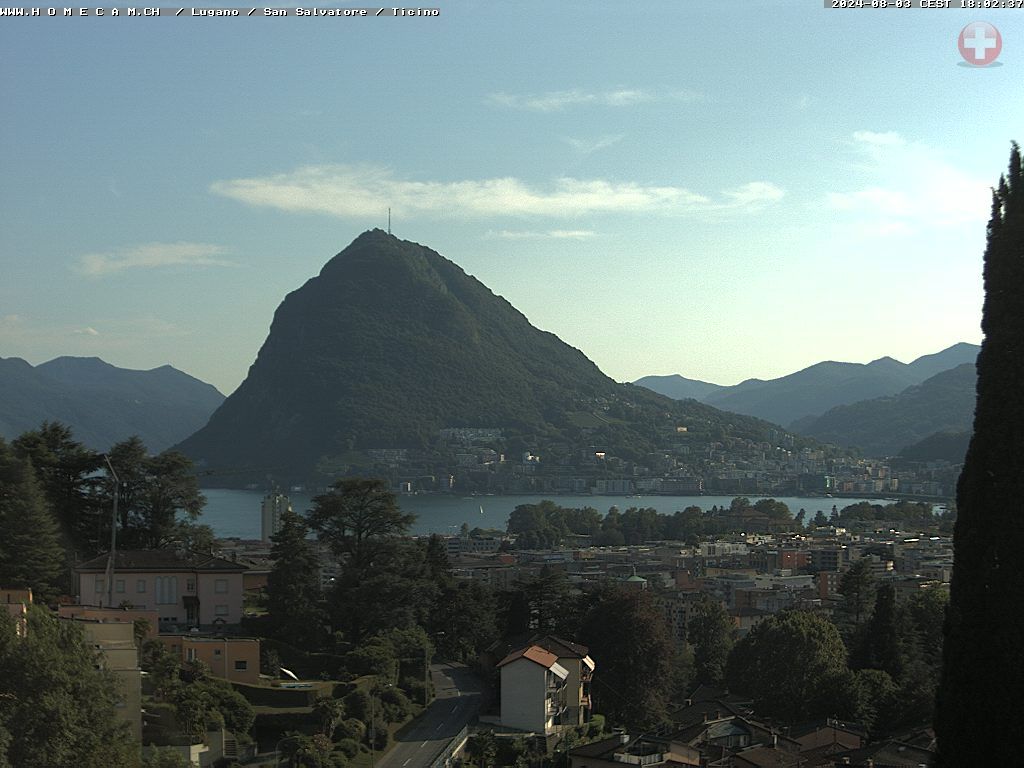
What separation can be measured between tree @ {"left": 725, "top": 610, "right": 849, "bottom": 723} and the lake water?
4525 cm

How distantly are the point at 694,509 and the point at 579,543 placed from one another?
353 inches

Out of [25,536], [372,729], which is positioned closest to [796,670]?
[372,729]

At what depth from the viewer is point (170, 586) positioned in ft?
48.3

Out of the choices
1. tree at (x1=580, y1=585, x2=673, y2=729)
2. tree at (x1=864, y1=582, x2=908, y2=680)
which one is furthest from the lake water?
tree at (x1=580, y1=585, x2=673, y2=729)

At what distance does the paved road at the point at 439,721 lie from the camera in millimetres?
Answer: 11891

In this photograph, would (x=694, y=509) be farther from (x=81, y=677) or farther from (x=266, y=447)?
(x=81, y=677)

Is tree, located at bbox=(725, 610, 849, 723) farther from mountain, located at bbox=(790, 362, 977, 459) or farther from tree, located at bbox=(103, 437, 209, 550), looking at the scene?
mountain, located at bbox=(790, 362, 977, 459)

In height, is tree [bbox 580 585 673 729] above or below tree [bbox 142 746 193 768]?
below

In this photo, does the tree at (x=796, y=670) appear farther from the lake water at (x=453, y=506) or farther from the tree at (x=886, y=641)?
→ the lake water at (x=453, y=506)

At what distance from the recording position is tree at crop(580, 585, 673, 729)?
15148 millimetres

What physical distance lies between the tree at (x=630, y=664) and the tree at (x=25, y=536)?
20.7ft

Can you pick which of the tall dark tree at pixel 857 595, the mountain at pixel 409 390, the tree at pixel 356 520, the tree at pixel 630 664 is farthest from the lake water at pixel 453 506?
the tree at pixel 630 664

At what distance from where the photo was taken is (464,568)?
1606 inches

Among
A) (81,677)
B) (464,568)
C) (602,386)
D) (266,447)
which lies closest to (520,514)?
(464,568)
